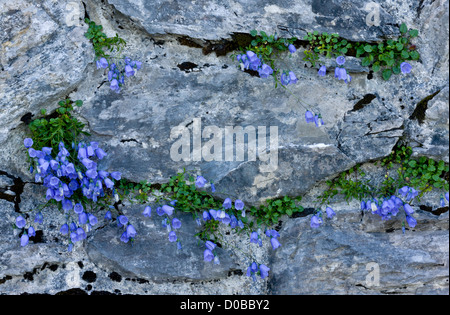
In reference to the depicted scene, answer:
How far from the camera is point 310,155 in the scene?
3131 mm

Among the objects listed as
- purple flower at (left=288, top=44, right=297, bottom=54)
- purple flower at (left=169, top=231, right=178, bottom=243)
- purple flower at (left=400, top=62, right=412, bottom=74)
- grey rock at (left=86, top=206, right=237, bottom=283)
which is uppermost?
purple flower at (left=288, top=44, right=297, bottom=54)

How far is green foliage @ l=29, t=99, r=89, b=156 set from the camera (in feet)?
9.99

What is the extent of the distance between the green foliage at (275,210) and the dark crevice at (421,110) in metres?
0.97

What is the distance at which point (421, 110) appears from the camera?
3.12 meters

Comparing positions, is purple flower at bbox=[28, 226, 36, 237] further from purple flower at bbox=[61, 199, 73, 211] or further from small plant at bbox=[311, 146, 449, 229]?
small plant at bbox=[311, 146, 449, 229]

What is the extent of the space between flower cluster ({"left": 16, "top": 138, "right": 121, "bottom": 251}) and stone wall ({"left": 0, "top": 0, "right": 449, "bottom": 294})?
0.10 m

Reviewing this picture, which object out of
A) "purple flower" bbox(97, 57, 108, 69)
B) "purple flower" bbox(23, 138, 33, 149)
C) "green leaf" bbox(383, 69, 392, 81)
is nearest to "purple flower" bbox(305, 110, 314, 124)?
"green leaf" bbox(383, 69, 392, 81)

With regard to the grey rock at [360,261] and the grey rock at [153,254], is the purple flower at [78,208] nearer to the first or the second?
the grey rock at [153,254]

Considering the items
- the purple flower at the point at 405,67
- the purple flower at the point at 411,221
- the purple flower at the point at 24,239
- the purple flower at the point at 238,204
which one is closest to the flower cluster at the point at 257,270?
the purple flower at the point at 238,204

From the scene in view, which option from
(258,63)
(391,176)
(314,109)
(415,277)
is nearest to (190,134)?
(258,63)

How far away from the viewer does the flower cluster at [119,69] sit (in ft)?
9.94

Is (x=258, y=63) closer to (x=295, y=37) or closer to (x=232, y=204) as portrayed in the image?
(x=295, y=37)

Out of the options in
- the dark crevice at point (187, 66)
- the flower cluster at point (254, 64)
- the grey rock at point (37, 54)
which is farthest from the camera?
the dark crevice at point (187, 66)

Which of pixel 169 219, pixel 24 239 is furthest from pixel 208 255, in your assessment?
pixel 24 239
